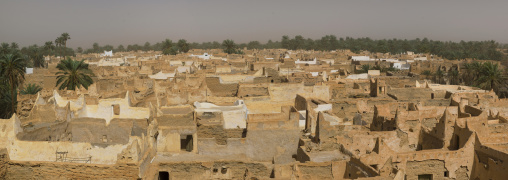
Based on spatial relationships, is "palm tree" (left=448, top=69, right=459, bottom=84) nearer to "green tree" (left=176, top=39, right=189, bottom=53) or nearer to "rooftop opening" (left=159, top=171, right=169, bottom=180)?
"rooftop opening" (left=159, top=171, right=169, bottom=180)

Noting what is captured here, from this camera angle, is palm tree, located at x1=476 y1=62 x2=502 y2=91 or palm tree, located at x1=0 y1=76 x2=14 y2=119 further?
palm tree, located at x1=476 y1=62 x2=502 y2=91

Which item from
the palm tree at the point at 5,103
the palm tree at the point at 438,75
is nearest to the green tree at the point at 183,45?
the palm tree at the point at 438,75

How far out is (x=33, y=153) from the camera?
14.5 metres

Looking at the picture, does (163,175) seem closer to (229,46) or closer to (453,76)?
(453,76)

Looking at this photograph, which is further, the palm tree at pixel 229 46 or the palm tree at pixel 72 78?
the palm tree at pixel 229 46

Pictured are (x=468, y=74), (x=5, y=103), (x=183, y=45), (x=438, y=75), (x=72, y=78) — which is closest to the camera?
(x=5, y=103)

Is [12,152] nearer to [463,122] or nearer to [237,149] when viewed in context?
[237,149]

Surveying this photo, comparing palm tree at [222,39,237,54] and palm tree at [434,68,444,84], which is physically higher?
palm tree at [222,39,237,54]

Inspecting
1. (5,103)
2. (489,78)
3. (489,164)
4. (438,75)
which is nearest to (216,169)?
(489,164)

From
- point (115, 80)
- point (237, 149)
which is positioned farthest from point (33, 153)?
point (115, 80)

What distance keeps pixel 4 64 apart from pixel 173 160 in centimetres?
2142

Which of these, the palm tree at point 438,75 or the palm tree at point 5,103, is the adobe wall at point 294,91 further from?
the palm tree at point 438,75

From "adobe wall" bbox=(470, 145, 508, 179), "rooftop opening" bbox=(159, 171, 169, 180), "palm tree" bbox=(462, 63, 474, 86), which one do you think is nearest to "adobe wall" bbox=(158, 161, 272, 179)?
"rooftop opening" bbox=(159, 171, 169, 180)

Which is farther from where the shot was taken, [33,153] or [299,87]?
[299,87]
